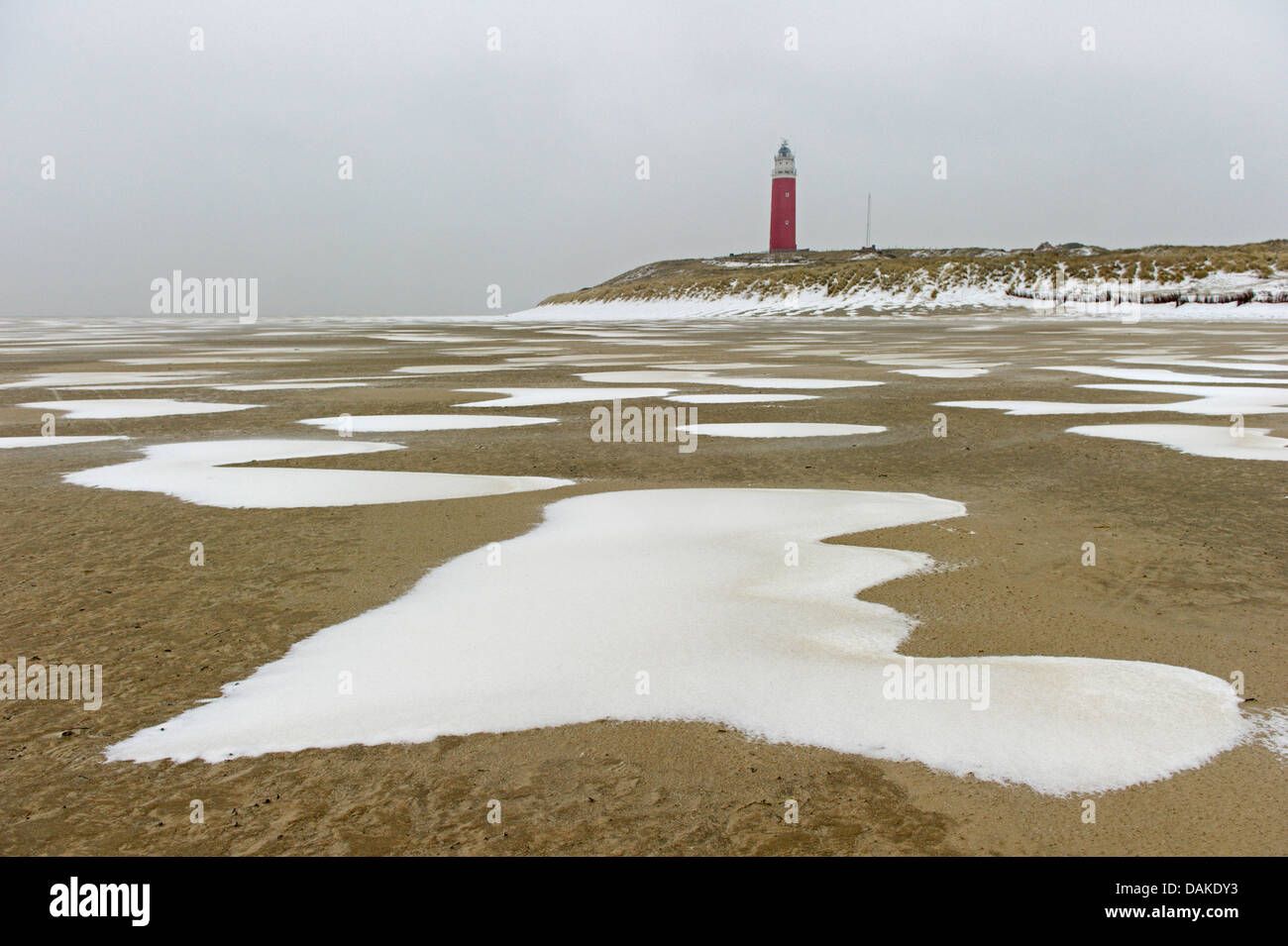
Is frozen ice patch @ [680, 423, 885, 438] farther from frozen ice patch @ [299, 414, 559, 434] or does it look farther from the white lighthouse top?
the white lighthouse top

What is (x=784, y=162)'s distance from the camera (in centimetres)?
9275

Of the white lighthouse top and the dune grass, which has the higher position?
the white lighthouse top

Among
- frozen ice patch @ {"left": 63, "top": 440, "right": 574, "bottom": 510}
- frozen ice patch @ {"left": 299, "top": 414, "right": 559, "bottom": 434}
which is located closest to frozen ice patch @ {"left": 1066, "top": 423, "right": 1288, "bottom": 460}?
frozen ice patch @ {"left": 63, "top": 440, "right": 574, "bottom": 510}

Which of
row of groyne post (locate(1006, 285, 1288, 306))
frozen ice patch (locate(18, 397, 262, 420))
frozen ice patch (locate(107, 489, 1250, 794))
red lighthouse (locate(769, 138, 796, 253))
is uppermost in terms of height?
red lighthouse (locate(769, 138, 796, 253))

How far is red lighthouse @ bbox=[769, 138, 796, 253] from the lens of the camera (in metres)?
92.9

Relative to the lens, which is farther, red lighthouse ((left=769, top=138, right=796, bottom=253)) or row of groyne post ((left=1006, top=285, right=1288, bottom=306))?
red lighthouse ((left=769, top=138, right=796, bottom=253))

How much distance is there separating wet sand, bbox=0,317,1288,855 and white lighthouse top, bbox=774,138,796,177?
88.0 meters

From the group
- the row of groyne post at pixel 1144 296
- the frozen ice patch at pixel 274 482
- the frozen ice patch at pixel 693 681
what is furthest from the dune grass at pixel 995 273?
the frozen ice patch at pixel 693 681

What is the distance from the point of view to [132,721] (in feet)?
10.8
